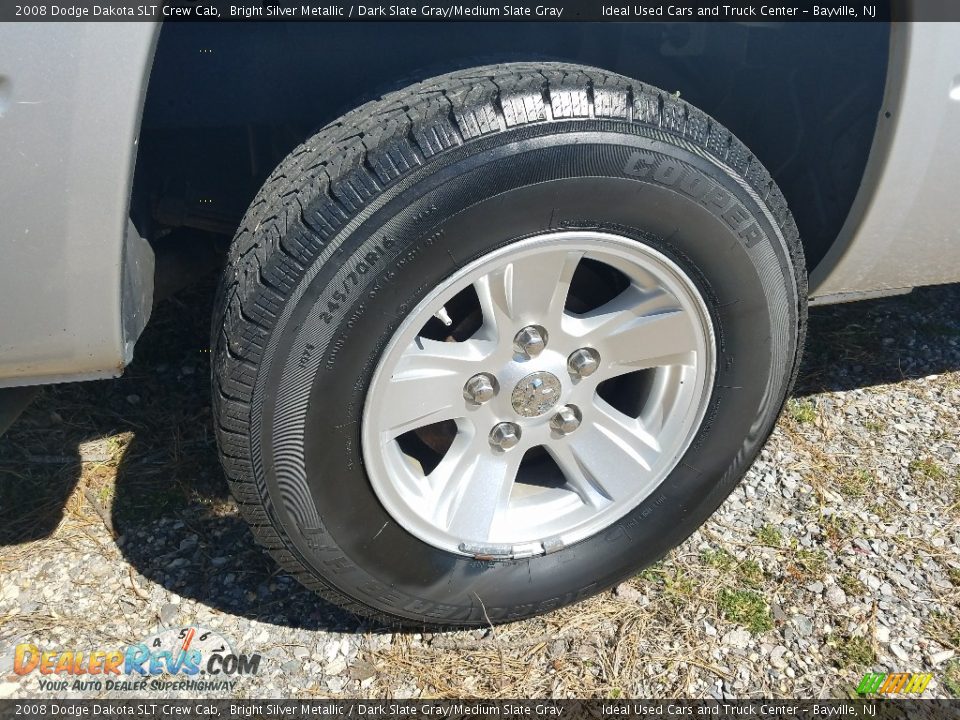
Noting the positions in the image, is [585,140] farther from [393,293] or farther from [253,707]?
[253,707]

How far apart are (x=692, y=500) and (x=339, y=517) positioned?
2.80ft

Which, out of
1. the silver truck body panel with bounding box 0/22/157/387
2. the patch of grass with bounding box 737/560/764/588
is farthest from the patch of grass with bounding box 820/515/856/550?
the silver truck body panel with bounding box 0/22/157/387

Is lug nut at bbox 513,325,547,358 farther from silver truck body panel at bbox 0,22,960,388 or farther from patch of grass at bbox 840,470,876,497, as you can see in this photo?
patch of grass at bbox 840,470,876,497

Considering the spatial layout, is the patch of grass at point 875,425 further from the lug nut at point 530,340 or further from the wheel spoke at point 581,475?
the lug nut at point 530,340

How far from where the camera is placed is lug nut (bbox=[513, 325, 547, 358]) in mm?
1884

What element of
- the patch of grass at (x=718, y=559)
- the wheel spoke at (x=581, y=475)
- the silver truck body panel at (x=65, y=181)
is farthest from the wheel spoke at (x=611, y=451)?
the silver truck body panel at (x=65, y=181)

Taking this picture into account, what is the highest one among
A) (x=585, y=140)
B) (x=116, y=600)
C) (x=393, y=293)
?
(x=585, y=140)

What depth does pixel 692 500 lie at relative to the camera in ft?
7.03

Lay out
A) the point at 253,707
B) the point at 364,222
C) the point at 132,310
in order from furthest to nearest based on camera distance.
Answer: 1. the point at 253,707
2. the point at 132,310
3. the point at 364,222

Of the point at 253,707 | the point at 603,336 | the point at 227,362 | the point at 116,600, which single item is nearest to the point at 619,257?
the point at 603,336

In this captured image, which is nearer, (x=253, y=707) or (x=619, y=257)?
(x=619, y=257)

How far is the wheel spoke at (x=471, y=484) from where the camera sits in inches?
78.2

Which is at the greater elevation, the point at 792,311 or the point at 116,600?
the point at 792,311

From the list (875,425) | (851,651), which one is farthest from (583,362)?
(875,425)
